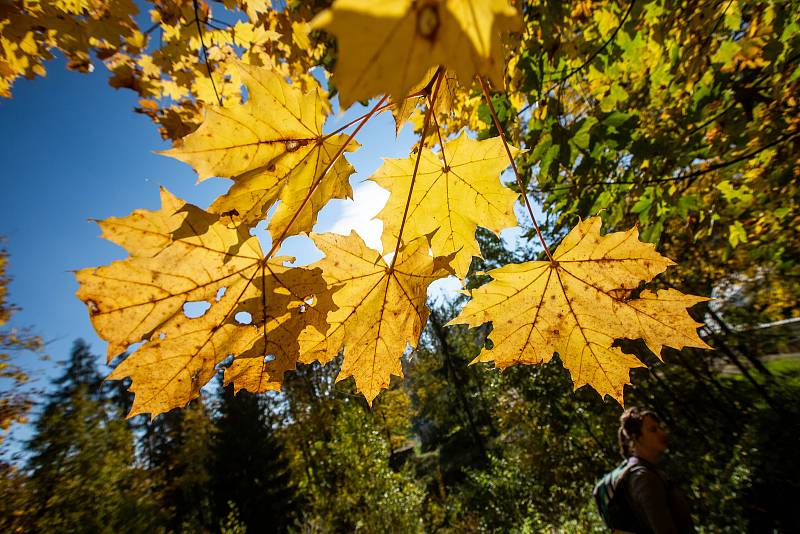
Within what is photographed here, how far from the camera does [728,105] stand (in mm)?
2652

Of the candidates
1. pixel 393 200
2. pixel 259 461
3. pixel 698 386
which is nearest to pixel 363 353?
pixel 393 200

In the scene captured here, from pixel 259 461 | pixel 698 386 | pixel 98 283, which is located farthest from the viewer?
pixel 259 461

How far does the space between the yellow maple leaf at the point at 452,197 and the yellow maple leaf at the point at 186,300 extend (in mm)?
458

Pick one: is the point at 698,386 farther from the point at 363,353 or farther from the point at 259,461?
the point at 259,461

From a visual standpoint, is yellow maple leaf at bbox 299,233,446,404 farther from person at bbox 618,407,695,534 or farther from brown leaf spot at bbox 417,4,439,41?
person at bbox 618,407,695,534

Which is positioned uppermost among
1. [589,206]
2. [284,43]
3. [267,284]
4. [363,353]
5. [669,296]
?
[284,43]

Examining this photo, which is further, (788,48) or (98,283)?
(788,48)

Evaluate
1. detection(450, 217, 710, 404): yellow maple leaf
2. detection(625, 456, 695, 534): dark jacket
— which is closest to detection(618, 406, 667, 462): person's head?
detection(625, 456, 695, 534): dark jacket

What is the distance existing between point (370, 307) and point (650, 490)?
2.93 m

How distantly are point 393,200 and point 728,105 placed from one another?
2.95 meters

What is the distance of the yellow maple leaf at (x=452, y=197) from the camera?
4.17ft

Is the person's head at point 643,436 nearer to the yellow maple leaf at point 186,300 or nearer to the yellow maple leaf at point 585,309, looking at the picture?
the yellow maple leaf at point 585,309

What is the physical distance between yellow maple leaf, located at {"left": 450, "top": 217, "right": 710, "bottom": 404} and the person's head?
7.24 feet

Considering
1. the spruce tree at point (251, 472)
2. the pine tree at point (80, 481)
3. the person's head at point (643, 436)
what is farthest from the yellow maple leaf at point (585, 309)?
the spruce tree at point (251, 472)
